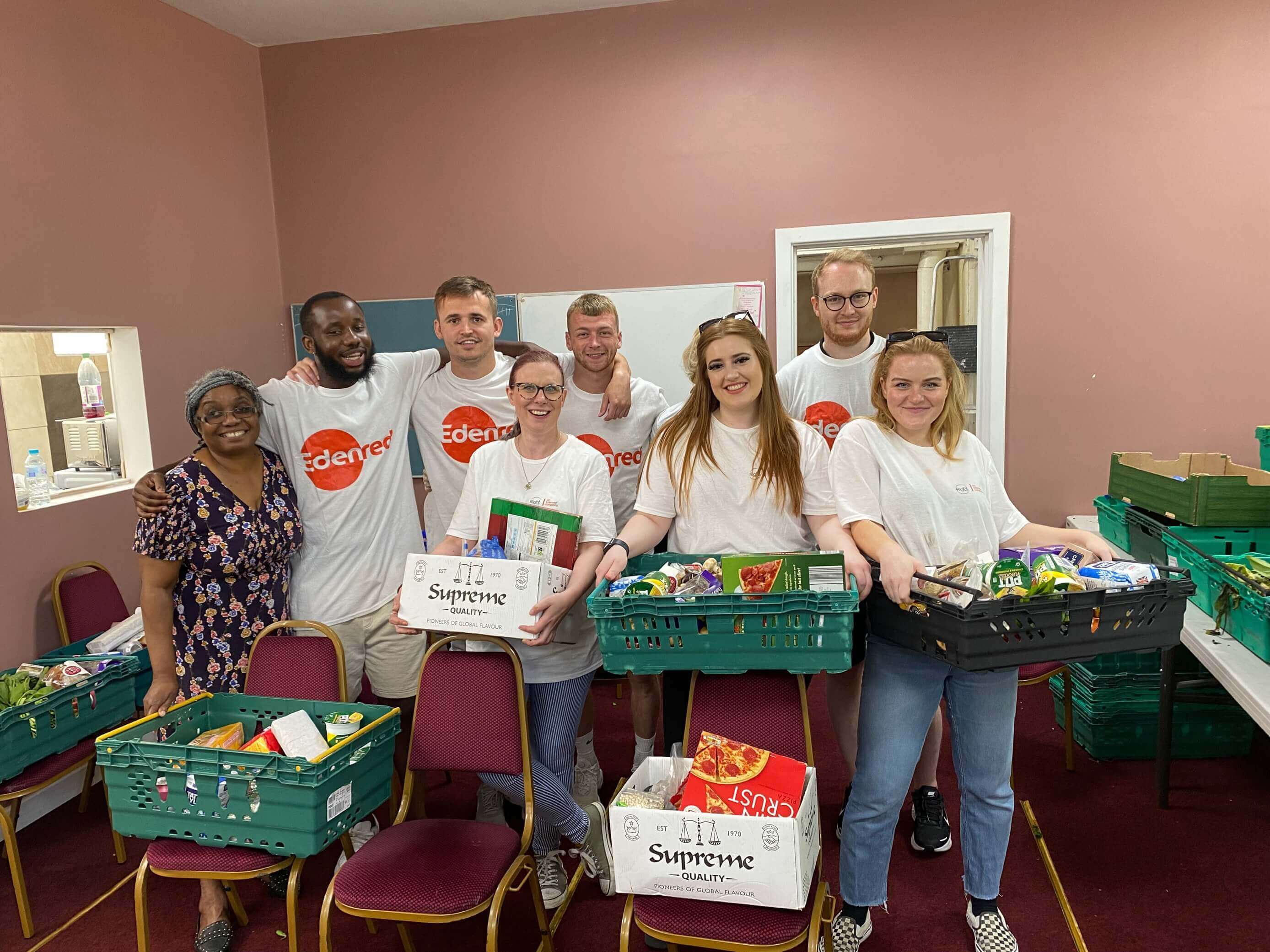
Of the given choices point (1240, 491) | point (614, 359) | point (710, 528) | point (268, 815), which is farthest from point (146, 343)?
point (1240, 491)

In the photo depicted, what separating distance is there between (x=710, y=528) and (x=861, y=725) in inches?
24.9

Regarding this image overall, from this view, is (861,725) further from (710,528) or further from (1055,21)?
(1055,21)

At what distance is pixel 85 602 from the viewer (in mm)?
3420

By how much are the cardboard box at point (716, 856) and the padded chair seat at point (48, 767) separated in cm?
187

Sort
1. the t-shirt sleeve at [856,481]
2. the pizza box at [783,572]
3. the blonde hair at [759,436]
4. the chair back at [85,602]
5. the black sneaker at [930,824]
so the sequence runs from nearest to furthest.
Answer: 1. the pizza box at [783,572]
2. the t-shirt sleeve at [856,481]
3. the blonde hair at [759,436]
4. the black sneaker at [930,824]
5. the chair back at [85,602]

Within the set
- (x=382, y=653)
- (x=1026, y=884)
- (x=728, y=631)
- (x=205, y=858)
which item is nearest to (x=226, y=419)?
(x=382, y=653)

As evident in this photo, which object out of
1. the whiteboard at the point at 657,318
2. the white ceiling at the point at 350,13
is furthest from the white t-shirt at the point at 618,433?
the white ceiling at the point at 350,13

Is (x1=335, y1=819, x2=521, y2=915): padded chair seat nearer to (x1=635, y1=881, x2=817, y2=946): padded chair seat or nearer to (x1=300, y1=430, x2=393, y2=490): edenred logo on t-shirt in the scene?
(x1=635, y1=881, x2=817, y2=946): padded chair seat

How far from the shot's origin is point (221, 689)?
8.29ft

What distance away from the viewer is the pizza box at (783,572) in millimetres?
1865

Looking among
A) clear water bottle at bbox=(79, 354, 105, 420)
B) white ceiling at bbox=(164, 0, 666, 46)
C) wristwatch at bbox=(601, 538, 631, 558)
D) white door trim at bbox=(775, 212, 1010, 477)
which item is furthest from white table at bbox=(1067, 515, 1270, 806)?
clear water bottle at bbox=(79, 354, 105, 420)

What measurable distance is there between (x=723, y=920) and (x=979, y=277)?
359 centimetres

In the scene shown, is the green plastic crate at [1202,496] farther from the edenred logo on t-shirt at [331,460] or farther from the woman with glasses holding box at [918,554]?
the edenred logo on t-shirt at [331,460]

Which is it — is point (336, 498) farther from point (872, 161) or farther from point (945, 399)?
point (872, 161)
